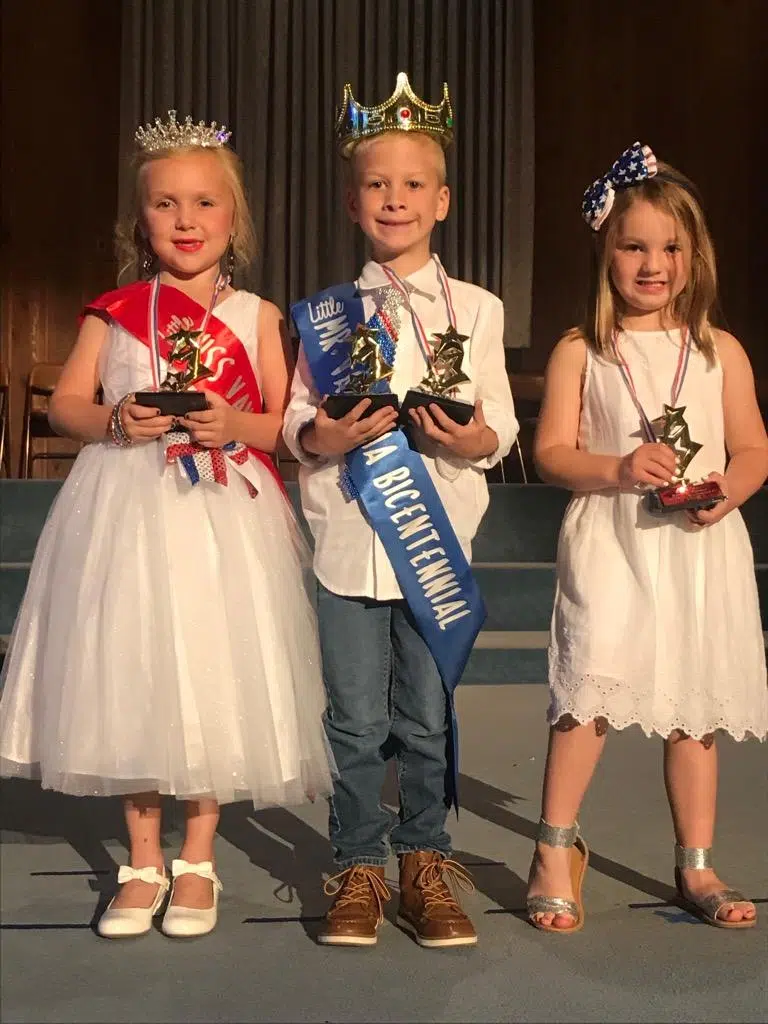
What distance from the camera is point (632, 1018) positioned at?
1.69 m

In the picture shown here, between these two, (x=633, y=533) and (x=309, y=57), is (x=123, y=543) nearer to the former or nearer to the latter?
(x=633, y=533)

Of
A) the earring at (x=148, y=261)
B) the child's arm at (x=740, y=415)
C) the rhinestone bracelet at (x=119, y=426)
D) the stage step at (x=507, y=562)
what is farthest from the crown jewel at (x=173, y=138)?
the stage step at (x=507, y=562)

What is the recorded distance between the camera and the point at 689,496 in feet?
6.63

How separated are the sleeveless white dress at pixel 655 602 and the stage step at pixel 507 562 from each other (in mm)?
2038

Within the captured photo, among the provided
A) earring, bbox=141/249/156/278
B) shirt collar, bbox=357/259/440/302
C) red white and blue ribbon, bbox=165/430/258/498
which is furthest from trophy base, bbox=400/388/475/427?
earring, bbox=141/249/156/278

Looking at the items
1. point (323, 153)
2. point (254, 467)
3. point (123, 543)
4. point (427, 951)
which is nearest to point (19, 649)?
point (123, 543)

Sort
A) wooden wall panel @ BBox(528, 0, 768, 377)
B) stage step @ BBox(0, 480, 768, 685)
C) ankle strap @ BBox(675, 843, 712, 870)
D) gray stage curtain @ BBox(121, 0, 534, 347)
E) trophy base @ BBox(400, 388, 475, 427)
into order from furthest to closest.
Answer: gray stage curtain @ BBox(121, 0, 534, 347), wooden wall panel @ BBox(528, 0, 768, 377), stage step @ BBox(0, 480, 768, 685), ankle strap @ BBox(675, 843, 712, 870), trophy base @ BBox(400, 388, 475, 427)

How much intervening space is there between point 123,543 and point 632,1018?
1.01 metres

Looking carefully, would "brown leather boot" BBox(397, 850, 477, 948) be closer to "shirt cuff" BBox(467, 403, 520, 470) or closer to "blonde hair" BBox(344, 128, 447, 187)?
"shirt cuff" BBox(467, 403, 520, 470)

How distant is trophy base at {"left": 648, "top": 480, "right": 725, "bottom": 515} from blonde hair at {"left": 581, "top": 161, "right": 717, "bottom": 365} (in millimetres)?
254

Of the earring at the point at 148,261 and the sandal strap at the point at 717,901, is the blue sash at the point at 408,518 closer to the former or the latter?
the earring at the point at 148,261

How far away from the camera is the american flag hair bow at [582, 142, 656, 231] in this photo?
2152mm

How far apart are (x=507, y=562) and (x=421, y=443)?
9.82 ft

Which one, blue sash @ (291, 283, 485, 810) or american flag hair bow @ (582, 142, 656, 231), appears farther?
american flag hair bow @ (582, 142, 656, 231)
